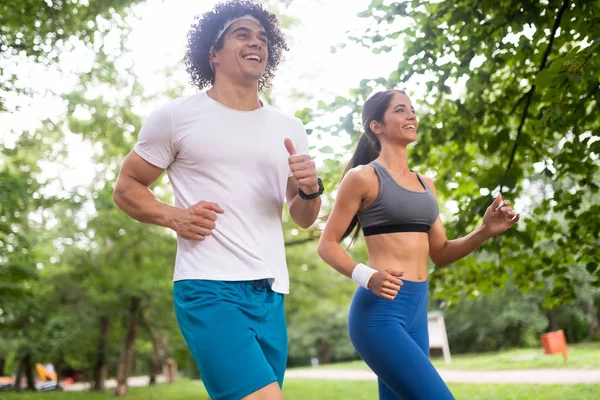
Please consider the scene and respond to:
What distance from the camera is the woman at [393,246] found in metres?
3.10

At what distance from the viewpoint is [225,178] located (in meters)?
2.63

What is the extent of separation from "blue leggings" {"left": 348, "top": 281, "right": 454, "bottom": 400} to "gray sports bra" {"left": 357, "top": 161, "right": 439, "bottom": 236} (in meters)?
0.29

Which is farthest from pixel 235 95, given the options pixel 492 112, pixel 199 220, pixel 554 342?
pixel 554 342

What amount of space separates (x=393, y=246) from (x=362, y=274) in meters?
0.38

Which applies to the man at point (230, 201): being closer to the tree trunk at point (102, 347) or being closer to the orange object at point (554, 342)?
the orange object at point (554, 342)

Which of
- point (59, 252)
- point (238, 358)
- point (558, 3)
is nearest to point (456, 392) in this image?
point (558, 3)

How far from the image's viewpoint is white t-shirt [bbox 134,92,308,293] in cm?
255

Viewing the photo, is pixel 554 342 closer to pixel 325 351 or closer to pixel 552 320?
pixel 552 320

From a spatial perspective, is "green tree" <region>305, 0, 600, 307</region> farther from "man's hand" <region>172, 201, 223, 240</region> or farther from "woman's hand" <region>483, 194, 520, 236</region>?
"man's hand" <region>172, 201, 223, 240</region>

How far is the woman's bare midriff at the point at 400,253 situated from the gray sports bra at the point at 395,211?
0.12ft

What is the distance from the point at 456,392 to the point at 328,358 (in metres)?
32.0

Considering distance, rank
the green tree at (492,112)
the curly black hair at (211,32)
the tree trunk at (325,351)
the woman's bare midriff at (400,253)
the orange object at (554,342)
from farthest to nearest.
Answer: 1. the tree trunk at (325,351)
2. the orange object at (554,342)
3. the green tree at (492,112)
4. the woman's bare midriff at (400,253)
5. the curly black hair at (211,32)

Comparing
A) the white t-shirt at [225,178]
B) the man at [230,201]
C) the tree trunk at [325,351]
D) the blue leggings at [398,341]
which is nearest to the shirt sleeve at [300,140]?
the man at [230,201]

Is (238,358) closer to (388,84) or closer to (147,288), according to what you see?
(388,84)
